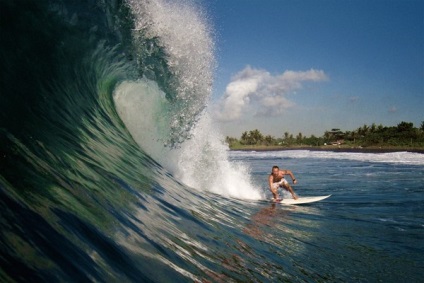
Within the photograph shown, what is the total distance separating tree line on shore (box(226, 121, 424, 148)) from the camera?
208ft

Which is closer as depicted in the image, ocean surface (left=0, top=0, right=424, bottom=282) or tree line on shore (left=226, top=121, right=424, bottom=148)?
ocean surface (left=0, top=0, right=424, bottom=282)

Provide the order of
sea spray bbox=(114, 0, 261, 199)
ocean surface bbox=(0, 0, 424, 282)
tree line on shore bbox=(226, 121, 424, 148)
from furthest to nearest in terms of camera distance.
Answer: tree line on shore bbox=(226, 121, 424, 148), sea spray bbox=(114, 0, 261, 199), ocean surface bbox=(0, 0, 424, 282)

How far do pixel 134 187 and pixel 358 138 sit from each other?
84045 mm

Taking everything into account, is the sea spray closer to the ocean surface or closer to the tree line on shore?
the ocean surface

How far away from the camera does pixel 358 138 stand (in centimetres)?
8062

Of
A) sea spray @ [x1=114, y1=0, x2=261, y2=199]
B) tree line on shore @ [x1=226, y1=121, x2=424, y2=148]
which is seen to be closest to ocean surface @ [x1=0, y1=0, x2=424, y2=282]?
sea spray @ [x1=114, y1=0, x2=261, y2=199]

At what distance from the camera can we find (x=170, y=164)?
9266 millimetres

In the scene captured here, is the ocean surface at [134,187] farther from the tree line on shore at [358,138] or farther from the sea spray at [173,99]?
the tree line on shore at [358,138]

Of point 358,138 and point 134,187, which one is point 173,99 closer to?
point 134,187

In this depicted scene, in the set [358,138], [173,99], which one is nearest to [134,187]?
[173,99]

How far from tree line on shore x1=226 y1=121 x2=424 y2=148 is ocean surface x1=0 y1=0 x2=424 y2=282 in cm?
5700

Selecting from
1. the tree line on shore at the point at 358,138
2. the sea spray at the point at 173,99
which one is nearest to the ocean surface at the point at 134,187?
the sea spray at the point at 173,99

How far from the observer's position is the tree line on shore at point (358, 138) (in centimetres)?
6347

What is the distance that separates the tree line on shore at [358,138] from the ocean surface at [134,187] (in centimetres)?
5700
